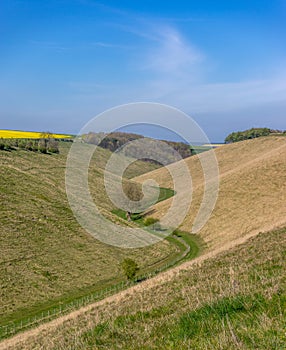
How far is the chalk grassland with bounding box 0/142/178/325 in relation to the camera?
41156mm

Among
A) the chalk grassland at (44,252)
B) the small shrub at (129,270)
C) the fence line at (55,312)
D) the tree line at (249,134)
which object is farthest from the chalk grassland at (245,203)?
the tree line at (249,134)

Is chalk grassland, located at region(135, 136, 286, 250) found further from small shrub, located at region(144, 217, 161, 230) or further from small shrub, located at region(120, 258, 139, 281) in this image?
small shrub, located at region(120, 258, 139, 281)

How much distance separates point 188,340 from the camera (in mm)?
6523

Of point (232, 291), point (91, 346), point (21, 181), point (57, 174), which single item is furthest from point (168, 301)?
point (57, 174)

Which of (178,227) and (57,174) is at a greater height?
(57,174)

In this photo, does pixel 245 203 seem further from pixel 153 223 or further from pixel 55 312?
pixel 55 312

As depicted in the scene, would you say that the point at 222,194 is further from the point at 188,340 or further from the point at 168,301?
the point at 188,340

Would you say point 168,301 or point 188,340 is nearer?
point 188,340

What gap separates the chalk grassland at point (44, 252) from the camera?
1620 inches

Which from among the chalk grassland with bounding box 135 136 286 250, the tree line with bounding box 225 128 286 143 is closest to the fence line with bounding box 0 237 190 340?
the chalk grassland with bounding box 135 136 286 250

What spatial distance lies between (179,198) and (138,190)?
10038mm

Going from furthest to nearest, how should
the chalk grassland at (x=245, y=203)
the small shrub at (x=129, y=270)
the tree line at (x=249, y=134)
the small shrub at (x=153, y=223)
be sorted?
the tree line at (x=249, y=134)
the small shrub at (x=153, y=223)
the chalk grassland at (x=245, y=203)
the small shrub at (x=129, y=270)

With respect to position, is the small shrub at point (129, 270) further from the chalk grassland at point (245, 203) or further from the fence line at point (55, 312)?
the chalk grassland at point (245, 203)

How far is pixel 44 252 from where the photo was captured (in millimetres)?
50875
